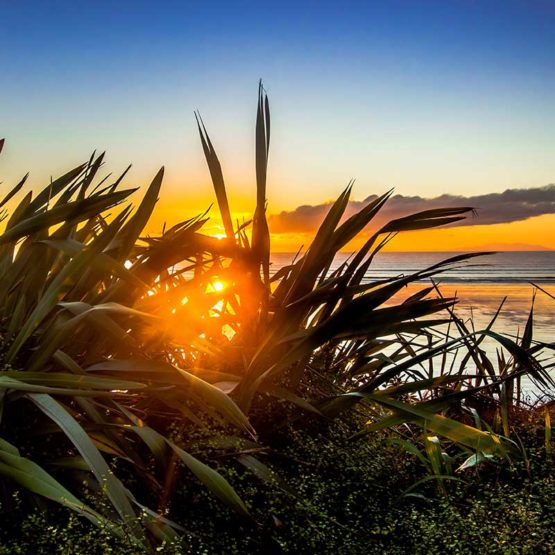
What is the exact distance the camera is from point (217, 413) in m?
2.14

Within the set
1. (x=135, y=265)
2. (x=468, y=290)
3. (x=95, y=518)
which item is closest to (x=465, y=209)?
(x=135, y=265)

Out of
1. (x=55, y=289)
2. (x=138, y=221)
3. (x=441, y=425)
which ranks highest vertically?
(x=138, y=221)

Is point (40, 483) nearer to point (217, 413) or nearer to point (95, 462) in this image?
point (95, 462)

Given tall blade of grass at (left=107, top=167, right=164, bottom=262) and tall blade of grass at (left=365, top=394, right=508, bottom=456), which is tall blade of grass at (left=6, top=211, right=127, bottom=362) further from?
tall blade of grass at (left=365, top=394, right=508, bottom=456)

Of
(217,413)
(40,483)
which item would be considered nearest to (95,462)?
(40,483)

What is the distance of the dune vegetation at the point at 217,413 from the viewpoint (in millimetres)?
1730

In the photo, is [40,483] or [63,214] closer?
[40,483]

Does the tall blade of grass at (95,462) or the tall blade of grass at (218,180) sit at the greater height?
the tall blade of grass at (218,180)

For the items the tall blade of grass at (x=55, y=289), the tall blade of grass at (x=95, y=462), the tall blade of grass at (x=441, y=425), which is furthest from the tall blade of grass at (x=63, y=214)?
the tall blade of grass at (x=441, y=425)

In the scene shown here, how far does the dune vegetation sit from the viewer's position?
5.68ft

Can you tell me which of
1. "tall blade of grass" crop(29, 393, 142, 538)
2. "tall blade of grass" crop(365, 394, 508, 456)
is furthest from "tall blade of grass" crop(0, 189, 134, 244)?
"tall blade of grass" crop(365, 394, 508, 456)

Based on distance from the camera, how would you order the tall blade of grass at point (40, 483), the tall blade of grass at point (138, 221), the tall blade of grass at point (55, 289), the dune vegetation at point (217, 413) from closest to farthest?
the tall blade of grass at point (40, 483), the dune vegetation at point (217, 413), the tall blade of grass at point (55, 289), the tall blade of grass at point (138, 221)

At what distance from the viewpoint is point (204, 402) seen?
2.05 meters

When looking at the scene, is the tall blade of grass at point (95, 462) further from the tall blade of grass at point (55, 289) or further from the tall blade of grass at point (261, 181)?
the tall blade of grass at point (261, 181)
